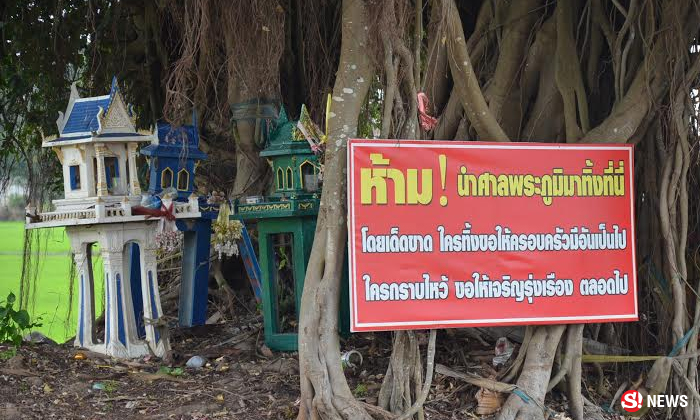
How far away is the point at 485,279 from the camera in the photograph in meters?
5.35

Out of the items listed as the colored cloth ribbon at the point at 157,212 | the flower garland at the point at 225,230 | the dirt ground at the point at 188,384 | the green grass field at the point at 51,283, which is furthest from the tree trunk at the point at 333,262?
the green grass field at the point at 51,283

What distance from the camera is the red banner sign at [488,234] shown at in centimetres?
513

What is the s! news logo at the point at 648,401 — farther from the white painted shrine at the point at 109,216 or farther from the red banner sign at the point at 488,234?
the white painted shrine at the point at 109,216

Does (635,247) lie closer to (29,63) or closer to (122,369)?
(122,369)

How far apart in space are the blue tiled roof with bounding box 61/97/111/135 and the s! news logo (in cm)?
420

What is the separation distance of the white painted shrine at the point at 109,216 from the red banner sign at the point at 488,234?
1.79 m

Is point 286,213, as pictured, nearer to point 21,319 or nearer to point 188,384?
point 188,384

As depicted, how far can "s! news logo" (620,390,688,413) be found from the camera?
19.4 feet

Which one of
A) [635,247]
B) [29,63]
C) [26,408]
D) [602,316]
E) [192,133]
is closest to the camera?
[26,408]

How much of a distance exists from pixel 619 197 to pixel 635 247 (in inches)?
20.8

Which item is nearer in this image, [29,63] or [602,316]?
[602,316]

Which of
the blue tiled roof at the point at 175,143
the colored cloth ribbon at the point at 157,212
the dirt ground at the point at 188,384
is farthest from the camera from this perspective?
the blue tiled roof at the point at 175,143

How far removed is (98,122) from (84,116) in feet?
0.63

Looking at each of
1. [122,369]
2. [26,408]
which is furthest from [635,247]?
[26,408]
